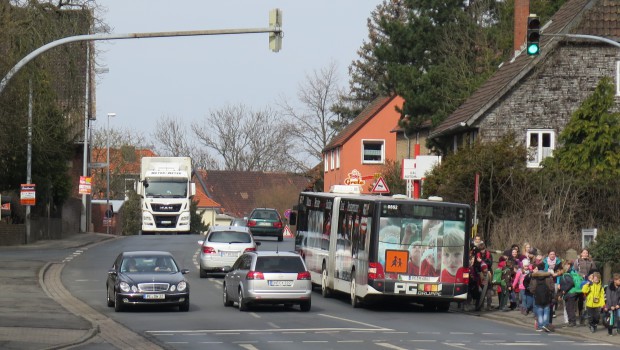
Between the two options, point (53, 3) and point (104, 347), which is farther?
point (53, 3)

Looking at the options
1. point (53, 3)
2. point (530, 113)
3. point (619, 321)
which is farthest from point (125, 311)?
point (530, 113)

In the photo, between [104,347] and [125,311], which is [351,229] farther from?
[104,347]

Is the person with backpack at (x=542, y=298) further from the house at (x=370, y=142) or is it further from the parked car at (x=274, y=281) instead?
the house at (x=370, y=142)

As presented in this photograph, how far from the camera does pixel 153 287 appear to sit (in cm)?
2778

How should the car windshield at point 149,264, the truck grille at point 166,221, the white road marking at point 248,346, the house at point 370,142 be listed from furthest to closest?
1. the house at point 370,142
2. the truck grille at point 166,221
3. the car windshield at point 149,264
4. the white road marking at point 248,346

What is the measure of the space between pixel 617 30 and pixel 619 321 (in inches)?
1046

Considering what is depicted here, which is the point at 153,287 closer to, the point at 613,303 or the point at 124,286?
the point at 124,286

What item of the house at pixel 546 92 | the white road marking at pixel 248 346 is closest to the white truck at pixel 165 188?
the house at pixel 546 92

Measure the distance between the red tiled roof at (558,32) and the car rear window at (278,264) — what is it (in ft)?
72.9

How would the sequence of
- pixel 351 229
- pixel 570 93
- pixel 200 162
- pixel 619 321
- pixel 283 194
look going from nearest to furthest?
pixel 619 321 → pixel 351 229 → pixel 570 93 → pixel 283 194 → pixel 200 162

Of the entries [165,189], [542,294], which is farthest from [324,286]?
[165,189]

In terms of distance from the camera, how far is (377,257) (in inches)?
1150

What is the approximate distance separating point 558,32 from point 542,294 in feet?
82.3

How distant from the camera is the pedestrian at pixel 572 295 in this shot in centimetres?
2570
